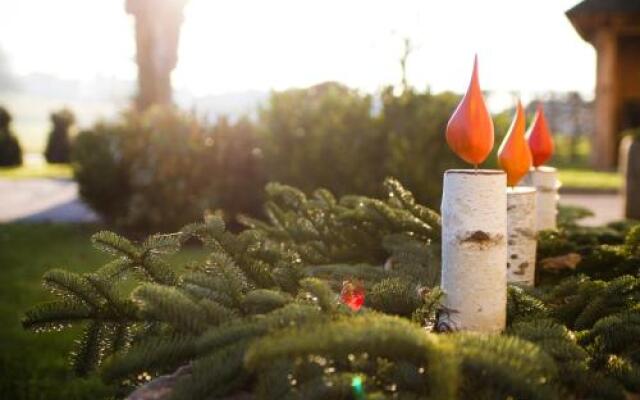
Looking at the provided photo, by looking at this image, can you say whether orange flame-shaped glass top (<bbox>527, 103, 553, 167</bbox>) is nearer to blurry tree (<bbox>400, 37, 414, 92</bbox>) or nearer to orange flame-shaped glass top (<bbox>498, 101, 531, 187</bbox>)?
orange flame-shaped glass top (<bbox>498, 101, 531, 187</bbox>)

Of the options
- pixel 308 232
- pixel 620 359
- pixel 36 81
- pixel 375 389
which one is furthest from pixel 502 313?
pixel 36 81

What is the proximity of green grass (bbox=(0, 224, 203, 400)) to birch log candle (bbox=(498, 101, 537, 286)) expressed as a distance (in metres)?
1.55

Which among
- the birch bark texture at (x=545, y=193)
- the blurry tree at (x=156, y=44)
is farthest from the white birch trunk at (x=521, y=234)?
the blurry tree at (x=156, y=44)

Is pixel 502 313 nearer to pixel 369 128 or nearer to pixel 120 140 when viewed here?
pixel 369 128

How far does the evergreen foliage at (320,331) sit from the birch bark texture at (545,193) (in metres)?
0.62

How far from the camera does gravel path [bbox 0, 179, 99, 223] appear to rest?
43.1 ft

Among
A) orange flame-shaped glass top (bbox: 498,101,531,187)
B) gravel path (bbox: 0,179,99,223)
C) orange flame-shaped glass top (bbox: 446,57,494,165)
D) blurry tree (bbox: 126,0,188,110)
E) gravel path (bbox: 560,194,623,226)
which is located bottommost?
gravel path (bbox: 0,179,99,223)

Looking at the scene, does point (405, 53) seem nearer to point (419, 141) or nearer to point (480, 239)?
point (419, 141)

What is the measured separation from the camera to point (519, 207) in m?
2.91

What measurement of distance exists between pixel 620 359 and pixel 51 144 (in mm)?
28572

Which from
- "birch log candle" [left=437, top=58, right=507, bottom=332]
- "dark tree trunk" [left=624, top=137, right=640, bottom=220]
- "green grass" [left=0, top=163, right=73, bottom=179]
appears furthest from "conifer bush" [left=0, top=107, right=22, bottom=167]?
"birch log candle" [left=437, top=58, right=507, bottom=332]

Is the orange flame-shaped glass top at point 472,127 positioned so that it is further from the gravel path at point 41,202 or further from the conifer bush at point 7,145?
the conifer bush at point 7,145

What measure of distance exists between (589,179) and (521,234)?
15.5 metres

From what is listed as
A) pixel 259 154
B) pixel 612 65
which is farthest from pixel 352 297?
pixel 612 65
